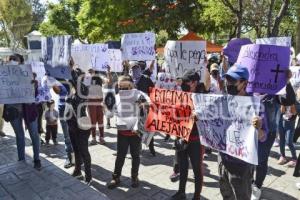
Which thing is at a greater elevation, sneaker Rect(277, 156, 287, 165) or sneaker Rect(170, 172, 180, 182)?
sneaker Rect(277, 156, 287, 165)

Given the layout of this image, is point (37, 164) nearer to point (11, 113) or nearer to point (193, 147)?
point (11, 113)

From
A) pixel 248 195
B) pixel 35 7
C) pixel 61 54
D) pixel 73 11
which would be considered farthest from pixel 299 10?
pixel 35 7

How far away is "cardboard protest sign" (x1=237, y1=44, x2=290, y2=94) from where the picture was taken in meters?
4.51

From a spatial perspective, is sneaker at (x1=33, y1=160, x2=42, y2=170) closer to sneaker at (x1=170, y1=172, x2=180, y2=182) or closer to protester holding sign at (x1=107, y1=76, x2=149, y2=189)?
protester holding sign at (x1=107, y1=76, x2=149, y2=189)

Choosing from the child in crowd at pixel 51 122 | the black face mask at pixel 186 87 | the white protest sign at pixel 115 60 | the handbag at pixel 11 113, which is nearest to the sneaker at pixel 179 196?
→ the black face mask at pixel 186 87

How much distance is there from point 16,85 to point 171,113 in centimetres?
303

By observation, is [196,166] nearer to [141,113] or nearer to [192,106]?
[192,106]

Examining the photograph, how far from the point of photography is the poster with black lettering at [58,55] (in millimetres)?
6078

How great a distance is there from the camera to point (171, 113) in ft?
16.7

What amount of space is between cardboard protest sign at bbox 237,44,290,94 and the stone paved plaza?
5.77ft

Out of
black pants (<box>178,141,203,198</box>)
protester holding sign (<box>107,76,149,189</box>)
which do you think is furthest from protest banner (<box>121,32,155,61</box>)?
black pants (<box>178,141,203,198</box>)

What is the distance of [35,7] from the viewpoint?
8462 centimetres

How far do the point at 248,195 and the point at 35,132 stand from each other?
4.06 metres

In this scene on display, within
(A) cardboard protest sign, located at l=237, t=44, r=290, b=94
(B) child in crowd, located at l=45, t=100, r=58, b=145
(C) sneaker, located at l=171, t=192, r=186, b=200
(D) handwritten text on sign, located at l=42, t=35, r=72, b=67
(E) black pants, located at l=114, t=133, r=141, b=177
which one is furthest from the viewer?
(B) child in crowd, located at l=45, t=100, r=58, b=145
